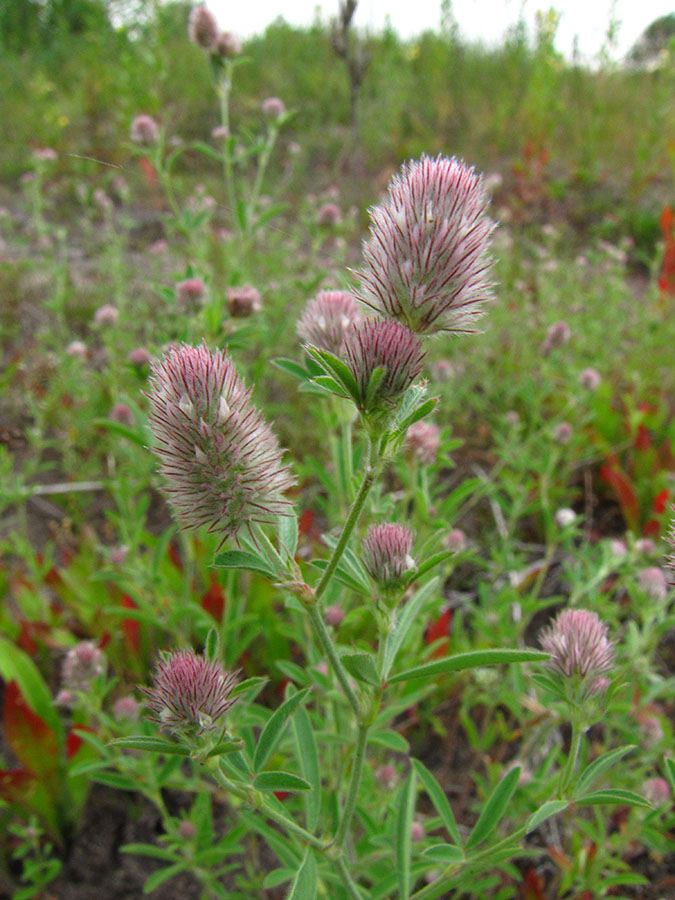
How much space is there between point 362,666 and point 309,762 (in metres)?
0.47

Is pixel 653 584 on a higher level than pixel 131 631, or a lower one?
higher

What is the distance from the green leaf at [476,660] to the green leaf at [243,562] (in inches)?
10.7

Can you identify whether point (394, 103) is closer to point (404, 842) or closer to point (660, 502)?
point (660, 502)

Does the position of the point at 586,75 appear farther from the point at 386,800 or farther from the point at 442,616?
the point at 386,800

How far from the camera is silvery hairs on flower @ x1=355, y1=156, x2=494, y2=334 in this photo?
0.88m

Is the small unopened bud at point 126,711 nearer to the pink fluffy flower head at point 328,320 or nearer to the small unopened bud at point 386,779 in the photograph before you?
the small unopened bud at point 386,779

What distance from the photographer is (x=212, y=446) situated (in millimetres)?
922

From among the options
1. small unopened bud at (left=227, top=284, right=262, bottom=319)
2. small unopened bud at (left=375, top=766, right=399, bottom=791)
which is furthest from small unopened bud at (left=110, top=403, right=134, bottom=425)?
small unopened bud at (left=375, top=766, right=399, bottom=791)

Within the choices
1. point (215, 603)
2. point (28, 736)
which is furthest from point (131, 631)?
point (28, 736)

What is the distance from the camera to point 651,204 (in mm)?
7961

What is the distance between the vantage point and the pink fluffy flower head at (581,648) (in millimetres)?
1190

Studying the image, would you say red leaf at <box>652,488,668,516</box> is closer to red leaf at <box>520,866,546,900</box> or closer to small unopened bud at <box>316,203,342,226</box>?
red leaf at <box>520,866,546,900</box>

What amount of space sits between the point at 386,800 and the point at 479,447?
2.73 m

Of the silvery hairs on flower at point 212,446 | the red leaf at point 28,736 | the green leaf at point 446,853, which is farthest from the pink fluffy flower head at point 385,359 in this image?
the red leaf at point 28,736
